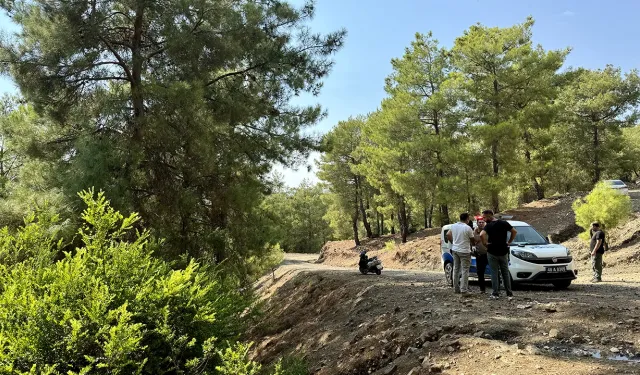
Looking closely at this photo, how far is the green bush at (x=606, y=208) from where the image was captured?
51.1ft

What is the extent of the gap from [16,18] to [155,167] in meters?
4.27

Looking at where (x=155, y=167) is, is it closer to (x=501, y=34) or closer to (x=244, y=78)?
(x=244, y=78)

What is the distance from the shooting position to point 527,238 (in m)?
10.4

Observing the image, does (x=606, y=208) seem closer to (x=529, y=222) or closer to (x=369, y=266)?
(x=529, y=222)

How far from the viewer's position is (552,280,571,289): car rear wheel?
9.72 meters

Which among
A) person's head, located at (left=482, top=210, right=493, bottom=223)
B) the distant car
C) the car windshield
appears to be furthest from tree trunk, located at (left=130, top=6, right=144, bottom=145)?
the distant car

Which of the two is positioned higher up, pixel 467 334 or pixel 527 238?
pixel 527 238

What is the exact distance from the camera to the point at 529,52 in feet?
79.8

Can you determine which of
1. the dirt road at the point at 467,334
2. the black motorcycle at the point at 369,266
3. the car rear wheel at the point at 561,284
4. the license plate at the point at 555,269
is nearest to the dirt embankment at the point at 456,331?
the dirt road at the point at 467,334

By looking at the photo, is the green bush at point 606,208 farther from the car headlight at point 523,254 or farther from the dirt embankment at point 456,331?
the car headlight at point 523,254

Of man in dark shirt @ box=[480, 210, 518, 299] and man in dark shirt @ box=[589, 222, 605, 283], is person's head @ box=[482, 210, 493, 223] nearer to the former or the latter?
man in dark shirt @ box=[480, 210, 518, 299]

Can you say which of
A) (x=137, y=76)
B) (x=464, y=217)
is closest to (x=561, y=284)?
(x=464, y=217)

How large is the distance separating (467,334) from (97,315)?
440 centimetres

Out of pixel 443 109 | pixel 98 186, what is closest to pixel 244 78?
pixel 98 186
